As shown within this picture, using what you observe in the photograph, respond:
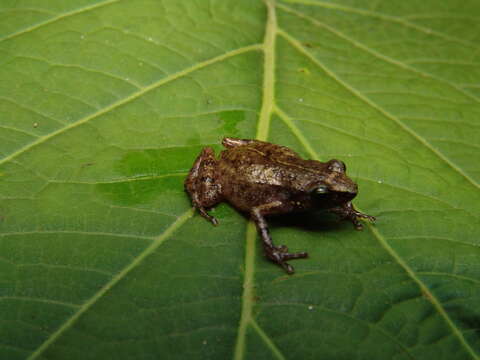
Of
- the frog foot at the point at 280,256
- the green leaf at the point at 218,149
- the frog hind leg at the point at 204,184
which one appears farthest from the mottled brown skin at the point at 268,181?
the frog foot at the point at 280,256

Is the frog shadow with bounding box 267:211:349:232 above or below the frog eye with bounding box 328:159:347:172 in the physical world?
below

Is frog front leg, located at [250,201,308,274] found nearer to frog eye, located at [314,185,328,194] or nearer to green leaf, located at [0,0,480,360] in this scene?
green leaf, located at [0,0,480,360]

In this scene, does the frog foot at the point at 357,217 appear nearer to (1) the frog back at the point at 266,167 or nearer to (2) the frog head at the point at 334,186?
(2) the frog head at the point at 334,186

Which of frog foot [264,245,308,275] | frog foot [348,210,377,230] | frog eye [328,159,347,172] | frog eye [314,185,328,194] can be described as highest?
frog eye [328,159,347,172]

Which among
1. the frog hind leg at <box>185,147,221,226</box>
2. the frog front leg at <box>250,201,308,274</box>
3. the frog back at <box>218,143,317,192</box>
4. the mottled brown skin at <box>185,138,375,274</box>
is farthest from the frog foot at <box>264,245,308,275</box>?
the frog back at <box>218,143,317,192</box>

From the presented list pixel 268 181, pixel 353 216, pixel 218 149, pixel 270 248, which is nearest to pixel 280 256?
pixel 270 248

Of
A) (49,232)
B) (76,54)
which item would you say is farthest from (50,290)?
(76,54)
